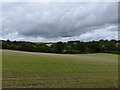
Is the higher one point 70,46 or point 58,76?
point 70,46

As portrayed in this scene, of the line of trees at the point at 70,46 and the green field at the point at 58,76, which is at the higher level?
the line of trees at the point at 70,46

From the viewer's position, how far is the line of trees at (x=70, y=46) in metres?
84.7

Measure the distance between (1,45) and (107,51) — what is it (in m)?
36.4

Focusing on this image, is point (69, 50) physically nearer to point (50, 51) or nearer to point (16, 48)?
point (50, 51)

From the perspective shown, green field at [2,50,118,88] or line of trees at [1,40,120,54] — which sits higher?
line of trees at [1,40,120,54]

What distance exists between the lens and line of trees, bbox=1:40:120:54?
3334 inches

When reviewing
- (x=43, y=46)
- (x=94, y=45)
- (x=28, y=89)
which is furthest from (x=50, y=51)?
(x=28, y=89)

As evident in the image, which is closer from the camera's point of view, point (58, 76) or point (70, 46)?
point (58, 76)

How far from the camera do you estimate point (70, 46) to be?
Result: 100062mm

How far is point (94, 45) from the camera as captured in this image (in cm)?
9925

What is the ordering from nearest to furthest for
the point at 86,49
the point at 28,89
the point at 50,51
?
the point at 28,89 < the point at 50,51 < the point at 86,49

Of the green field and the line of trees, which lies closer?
the green field

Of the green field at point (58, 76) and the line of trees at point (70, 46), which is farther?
the line of trees at point (70, 46)

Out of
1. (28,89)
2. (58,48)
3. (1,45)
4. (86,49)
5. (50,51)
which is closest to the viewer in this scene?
(28,89)
